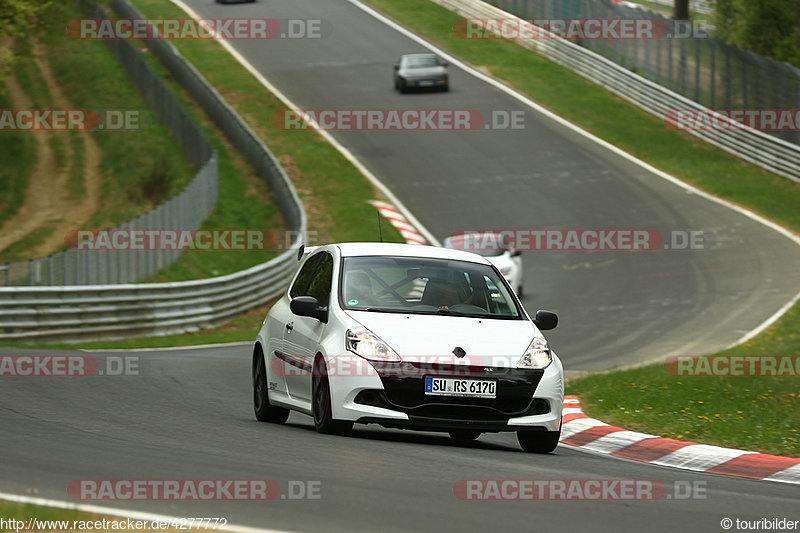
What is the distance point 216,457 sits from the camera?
867 cm

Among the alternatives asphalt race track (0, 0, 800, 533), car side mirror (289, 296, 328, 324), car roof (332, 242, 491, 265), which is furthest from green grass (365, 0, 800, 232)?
car side mirror (289, 296, 328, 324)

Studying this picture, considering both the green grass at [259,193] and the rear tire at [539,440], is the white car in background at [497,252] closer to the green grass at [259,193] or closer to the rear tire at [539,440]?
the green grass at [259,193]

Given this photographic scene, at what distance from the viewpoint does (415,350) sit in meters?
10.0

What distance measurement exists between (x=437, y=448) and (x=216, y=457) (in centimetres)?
201

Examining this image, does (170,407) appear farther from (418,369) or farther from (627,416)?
(627,416)

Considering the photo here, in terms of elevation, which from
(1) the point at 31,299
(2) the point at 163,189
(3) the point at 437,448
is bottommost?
(2) the point at 163,189

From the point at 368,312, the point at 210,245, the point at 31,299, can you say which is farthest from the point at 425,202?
the point at 368,312

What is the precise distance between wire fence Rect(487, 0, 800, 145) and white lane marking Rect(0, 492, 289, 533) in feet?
119

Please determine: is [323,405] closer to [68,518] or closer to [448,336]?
[448,336]

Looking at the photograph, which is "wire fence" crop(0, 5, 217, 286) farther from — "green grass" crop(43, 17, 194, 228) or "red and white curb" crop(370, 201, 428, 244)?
"red and white curb" crop(370, 201, 428, 244)

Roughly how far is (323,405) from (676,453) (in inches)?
122

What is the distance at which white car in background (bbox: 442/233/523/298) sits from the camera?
2762 cm

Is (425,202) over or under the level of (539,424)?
under

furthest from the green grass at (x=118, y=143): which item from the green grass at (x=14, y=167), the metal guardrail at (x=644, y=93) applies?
the metal guardrail at (x=644, y=93)
